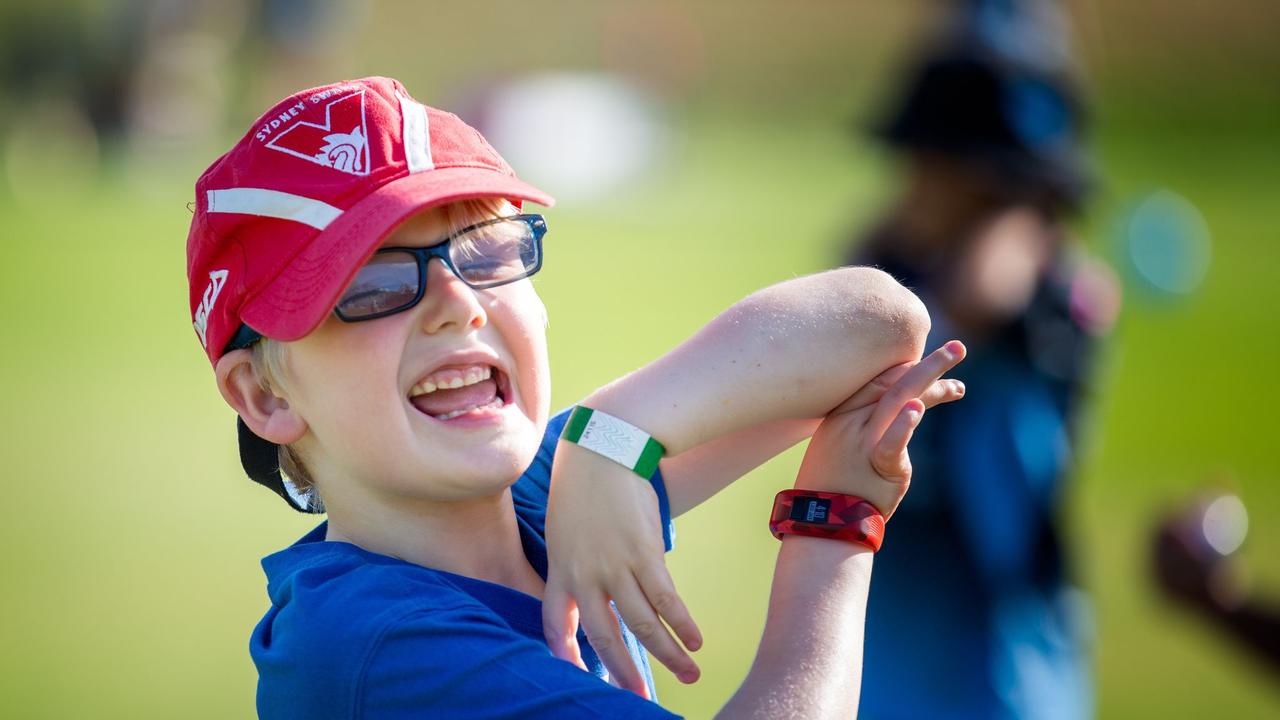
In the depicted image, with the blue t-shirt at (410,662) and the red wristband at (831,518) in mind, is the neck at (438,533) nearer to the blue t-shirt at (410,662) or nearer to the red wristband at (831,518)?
the blue t-shirt at (410,662)

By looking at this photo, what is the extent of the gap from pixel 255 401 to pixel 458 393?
0.27 meters

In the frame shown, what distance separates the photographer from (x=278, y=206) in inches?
59.7

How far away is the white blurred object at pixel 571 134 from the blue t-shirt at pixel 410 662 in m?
16.7

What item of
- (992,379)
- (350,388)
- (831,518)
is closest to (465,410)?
(350,388)

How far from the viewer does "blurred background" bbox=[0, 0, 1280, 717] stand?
498cm

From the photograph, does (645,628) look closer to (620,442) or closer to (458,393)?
(620,442)

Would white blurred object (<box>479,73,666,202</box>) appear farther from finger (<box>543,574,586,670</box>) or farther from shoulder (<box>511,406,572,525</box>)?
finger (<box>543,574,586,670</box>)

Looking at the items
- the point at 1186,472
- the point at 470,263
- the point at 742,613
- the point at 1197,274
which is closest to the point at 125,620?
the point at 742,613

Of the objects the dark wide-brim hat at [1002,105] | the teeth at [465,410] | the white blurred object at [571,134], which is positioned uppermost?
the white blurred object at [571,134]

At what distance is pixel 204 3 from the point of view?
18703 mm

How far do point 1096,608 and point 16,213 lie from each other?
1117 centimetres

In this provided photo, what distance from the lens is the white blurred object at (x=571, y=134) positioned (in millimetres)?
19062

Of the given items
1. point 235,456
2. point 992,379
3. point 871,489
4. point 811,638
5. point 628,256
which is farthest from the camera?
point 628,256

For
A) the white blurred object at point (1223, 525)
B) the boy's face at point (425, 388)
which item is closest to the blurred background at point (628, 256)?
the white blurred object at point (1223, 525)
